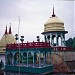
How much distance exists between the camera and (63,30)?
32781 millimetres

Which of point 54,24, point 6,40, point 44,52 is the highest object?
point 54,24


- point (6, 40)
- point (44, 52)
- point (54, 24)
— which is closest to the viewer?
point (44, 52)

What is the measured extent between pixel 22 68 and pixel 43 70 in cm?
257

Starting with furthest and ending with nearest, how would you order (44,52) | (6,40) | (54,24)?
(54,24) < (6,40) < (44,52)

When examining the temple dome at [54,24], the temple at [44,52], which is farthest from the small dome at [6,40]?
the temple dome at [54,24]

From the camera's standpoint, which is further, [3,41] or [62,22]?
[62,22]

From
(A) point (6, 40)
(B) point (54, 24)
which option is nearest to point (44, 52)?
(A) point (6, 40)

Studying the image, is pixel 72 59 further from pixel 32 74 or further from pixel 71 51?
pixel 32 74

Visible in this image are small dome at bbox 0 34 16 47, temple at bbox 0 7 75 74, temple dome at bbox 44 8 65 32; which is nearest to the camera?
temple at bbox 0 7 75 74

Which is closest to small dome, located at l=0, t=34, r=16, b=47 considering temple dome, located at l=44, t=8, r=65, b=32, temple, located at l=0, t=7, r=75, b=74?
temple, located at l=0, t=7, r=75, b=74

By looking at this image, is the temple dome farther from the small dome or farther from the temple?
the small dome

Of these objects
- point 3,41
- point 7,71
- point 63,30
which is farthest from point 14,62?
point 63,30

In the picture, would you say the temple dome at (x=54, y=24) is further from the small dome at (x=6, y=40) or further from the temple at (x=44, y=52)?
the small dome at (x=6, y=40)

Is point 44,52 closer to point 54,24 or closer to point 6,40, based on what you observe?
point 6,40
